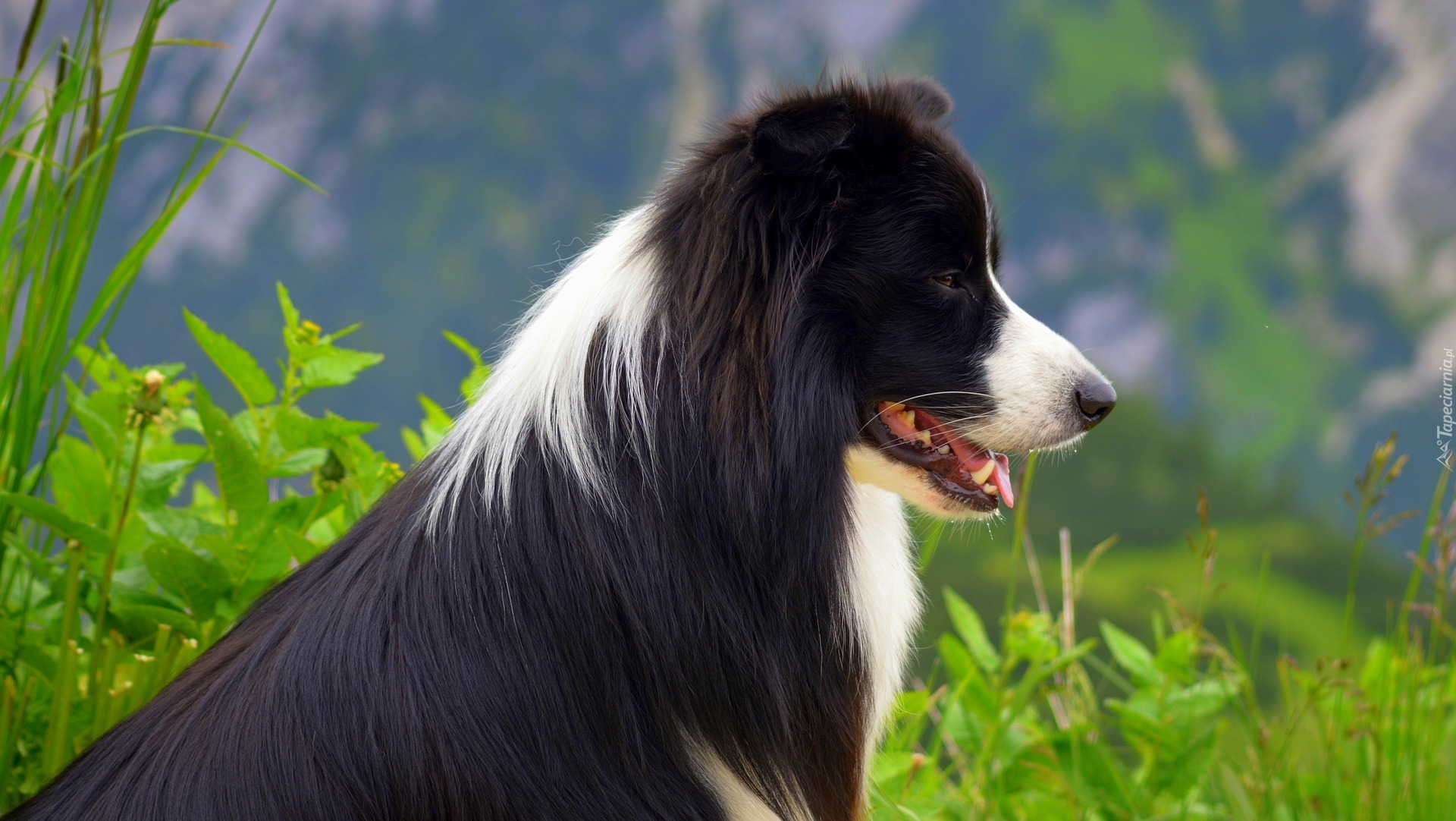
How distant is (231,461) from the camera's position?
2633mm

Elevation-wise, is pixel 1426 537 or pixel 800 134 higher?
pixel 800 134

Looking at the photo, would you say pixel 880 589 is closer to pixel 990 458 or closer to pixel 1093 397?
pixel 990 458

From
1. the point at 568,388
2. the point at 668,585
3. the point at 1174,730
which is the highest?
A: the point at 568,388

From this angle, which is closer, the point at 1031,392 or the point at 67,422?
the point at 1031,392

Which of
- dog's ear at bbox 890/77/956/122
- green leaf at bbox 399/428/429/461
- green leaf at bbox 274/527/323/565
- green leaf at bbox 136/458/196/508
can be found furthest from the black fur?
green leaf at bbox 399/428/429/461

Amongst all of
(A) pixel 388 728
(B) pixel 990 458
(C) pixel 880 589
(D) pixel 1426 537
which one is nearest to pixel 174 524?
(A) pixel 388 728

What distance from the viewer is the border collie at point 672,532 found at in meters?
1.84

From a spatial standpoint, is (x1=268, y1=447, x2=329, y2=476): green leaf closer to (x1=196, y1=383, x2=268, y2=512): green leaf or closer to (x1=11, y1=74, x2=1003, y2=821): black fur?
(x1=196, y1=383, x2=268, y2=512): green leaf

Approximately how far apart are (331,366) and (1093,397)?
1827 mm

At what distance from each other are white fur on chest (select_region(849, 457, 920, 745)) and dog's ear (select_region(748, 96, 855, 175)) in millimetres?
601

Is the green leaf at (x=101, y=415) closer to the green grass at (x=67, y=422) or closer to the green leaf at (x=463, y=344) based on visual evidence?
the green grass at (x=67, y=422)

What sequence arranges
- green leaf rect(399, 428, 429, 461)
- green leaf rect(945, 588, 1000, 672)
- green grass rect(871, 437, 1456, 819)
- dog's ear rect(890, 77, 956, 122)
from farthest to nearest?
green leaf rect(399, 428, 429, 461) < green leaf rect(945, 588, 1000, 672) < green grass rect(871, 437, 1456, 819) < dog's ear rect(890, 77, 956, 122)

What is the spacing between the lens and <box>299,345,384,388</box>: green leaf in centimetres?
281

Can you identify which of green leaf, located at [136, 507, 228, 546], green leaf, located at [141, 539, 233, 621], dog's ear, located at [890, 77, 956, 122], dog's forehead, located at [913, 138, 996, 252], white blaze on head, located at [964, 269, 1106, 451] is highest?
green leaf, located at [136, 507, 228, 546]
